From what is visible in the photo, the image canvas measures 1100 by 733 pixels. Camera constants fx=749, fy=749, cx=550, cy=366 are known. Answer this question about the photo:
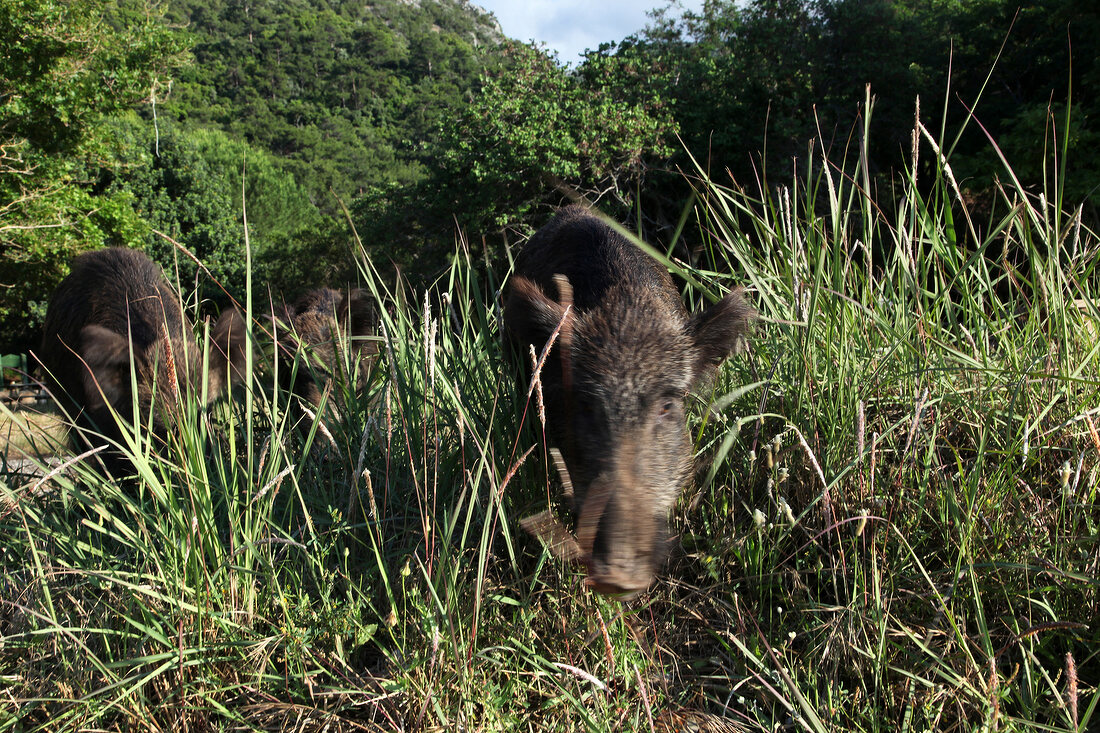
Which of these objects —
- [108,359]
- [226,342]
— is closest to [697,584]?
[226,342]

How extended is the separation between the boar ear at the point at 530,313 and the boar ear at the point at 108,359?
3.35m

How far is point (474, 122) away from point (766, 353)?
16.6 metres

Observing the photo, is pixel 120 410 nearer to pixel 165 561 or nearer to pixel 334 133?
pixel 165 561

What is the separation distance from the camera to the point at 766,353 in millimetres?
3623

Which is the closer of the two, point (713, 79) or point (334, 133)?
point (713, 79)

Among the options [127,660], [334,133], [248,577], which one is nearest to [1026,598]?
[248,577]

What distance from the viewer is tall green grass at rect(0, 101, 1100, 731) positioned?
2.35 metres

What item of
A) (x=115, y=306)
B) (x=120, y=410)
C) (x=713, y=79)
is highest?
(x=713, y=79)

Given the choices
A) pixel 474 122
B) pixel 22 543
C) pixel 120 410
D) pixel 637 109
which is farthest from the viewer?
pixel 474 122

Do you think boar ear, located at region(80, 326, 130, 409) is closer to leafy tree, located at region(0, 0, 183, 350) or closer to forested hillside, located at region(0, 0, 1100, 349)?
forested hillside, located at region(0, 0, 1100, 349)

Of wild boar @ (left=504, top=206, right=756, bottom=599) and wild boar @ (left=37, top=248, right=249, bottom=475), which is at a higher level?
wild boar @ (left=504, top=206, right=756, bottom=599)

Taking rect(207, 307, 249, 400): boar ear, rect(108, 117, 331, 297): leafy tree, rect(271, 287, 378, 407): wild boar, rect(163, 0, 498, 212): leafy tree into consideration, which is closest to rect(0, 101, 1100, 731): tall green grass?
rect(207, 307, 249, 400): boar ear

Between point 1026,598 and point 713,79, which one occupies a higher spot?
point 713,79

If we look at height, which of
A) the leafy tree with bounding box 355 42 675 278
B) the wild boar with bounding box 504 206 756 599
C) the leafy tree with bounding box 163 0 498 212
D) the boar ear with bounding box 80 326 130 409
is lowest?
the boar ear with bounding box 80 326 130 409
